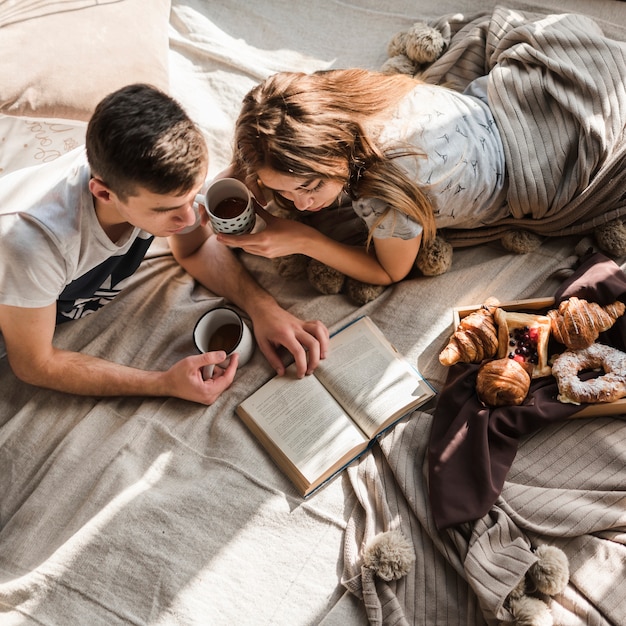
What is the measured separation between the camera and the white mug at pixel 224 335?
4.65 ft

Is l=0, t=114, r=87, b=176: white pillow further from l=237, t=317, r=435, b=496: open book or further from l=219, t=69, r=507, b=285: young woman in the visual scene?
l=237, t=317, r=435, b=496: open book

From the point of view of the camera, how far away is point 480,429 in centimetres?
126

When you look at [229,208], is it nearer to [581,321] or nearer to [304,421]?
[304,421]

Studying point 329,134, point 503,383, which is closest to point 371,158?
point 329,134

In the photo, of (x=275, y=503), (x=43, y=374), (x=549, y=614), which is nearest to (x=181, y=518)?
(x=275, y=503)

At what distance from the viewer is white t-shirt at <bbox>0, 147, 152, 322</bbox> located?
1.14 meters

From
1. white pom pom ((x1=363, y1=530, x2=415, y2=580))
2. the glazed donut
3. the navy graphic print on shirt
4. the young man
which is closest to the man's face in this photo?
the young man

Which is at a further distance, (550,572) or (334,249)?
(334,249)

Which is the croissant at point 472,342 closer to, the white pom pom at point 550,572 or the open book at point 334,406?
the open book at point 334,406

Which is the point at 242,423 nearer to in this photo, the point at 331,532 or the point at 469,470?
the point at 331,532

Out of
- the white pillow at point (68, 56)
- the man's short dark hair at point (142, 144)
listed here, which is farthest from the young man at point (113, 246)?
the white pillow at point (68, 56)

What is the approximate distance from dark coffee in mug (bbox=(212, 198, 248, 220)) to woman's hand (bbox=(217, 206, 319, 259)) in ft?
0.15

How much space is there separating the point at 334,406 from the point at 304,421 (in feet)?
0.26

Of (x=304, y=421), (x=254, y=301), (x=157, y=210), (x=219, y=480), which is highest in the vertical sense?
(x=157, y=210)
